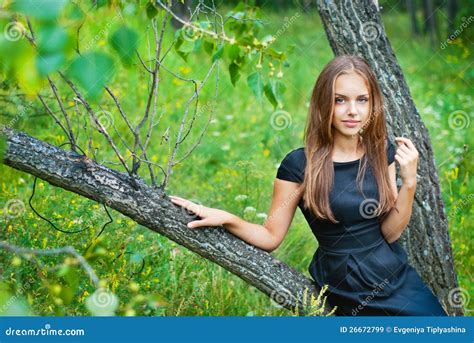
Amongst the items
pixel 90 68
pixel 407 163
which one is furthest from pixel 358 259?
pixel 90 68

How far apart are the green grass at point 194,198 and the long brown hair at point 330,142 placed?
0.32 m

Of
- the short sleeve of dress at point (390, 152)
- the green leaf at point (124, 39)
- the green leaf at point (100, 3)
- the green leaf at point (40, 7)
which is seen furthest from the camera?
the short sleeve of dress at point (390, 152)

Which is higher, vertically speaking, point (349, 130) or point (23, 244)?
point (349, 130)

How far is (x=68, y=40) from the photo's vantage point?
0.82 m

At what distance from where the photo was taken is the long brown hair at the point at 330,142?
2.27 meters

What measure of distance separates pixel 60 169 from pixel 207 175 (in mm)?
2428

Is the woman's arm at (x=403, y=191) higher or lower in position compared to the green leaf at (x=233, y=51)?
lower

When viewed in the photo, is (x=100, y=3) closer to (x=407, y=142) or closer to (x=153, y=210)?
(x=153, y=210)

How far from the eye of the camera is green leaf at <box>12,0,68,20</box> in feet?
2.52

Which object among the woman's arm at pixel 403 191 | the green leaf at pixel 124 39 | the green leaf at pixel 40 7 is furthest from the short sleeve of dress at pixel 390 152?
the green leaf at pixel 40 7

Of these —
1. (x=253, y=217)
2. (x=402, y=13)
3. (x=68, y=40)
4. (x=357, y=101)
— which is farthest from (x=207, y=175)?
(x=402, y=13)

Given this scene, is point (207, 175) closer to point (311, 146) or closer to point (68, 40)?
point (311, 146)

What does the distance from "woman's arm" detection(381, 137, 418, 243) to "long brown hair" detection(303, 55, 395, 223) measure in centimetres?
3

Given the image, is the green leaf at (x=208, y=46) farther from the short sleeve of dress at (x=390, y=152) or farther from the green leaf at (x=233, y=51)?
the short sleeve of dress at (x=390, y=152)
